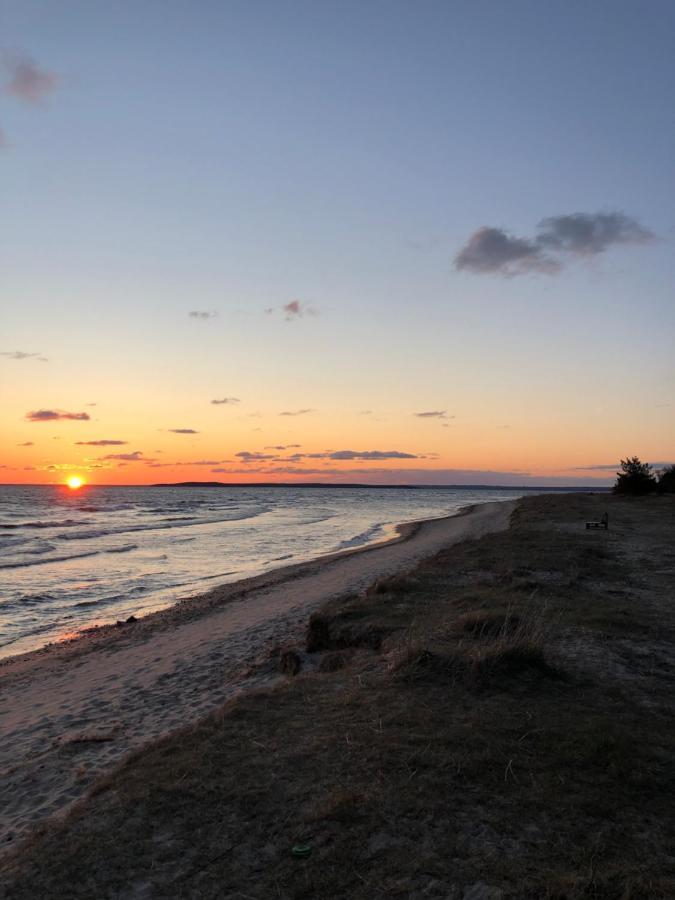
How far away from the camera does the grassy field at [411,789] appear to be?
15.0 feet

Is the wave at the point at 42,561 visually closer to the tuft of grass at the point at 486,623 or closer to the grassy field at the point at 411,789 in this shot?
the grassy field at the point at 411,789

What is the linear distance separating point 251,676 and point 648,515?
132 ft

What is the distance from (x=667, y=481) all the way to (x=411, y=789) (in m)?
71.8

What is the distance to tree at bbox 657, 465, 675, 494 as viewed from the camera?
6662 cm

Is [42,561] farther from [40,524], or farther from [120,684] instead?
[40,524]

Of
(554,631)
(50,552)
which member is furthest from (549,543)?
(50,552)

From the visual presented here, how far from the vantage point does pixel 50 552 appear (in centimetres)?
3744

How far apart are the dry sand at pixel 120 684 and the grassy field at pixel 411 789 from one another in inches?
43.3

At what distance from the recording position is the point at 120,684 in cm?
1159

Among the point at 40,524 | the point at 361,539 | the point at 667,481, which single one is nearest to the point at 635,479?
the point at 667,481

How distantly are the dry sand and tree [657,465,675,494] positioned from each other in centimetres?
5707

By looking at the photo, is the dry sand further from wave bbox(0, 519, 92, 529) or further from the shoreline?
wave bbox(0, 519, 92, 529)

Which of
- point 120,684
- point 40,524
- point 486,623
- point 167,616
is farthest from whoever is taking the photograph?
point 40,524

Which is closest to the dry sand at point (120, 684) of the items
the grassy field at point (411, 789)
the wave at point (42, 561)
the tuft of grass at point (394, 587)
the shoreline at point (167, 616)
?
the shoreline at point (167, 616)
